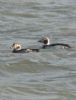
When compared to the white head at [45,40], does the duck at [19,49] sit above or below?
above

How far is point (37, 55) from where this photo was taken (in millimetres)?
13734

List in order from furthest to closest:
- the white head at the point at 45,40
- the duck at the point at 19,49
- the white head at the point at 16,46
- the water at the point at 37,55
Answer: the white head at the point at 45,40, the white head at the point at 16,46, the duck at the point at 19,49, the water at the point at 37,55

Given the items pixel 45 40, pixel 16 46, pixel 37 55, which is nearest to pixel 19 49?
pixel 16 46

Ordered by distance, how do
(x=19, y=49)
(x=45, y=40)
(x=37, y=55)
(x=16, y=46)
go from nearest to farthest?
(x=37, y=55) < (x=16, y=46) < (x=19, y=49) < (x=45, y=40)

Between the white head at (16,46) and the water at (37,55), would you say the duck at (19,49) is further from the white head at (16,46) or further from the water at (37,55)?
the water at (37,55)

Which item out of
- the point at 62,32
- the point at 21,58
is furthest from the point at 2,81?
the point at 62,32

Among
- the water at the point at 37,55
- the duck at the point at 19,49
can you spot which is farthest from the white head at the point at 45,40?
the duck at the point at 19,49

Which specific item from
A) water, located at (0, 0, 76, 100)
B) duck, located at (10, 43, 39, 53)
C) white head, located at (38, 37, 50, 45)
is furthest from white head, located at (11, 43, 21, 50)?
white head, located at (38, 37, 50, 45)

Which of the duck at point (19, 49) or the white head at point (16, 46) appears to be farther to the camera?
the white head at point (16, 46)

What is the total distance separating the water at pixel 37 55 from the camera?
10.9m

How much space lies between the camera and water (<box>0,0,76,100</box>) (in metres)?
10.9

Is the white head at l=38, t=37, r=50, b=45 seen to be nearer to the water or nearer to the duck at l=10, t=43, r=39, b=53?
the water

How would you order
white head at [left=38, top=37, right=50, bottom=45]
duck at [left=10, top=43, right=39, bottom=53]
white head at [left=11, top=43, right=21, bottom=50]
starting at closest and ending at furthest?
duck at [left=10, top=43, right=39, bottom=53] → white head at [left=11, top=43, right=21, bottom=50] → white head at [left=38, top=37, right=50, bottom=45]

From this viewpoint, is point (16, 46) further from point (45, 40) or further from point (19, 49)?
point (45, 40)
